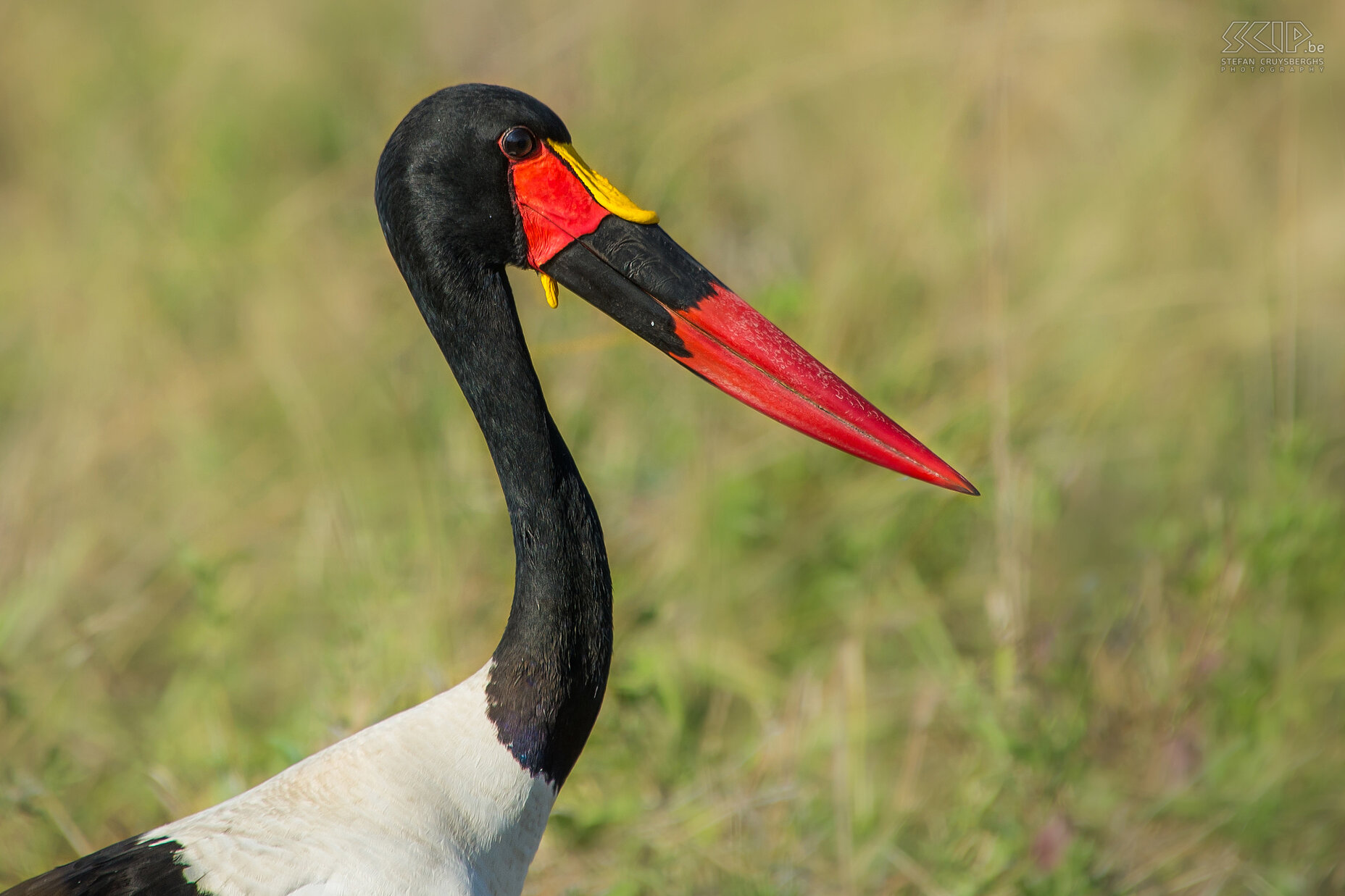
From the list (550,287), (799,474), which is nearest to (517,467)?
(550,287)

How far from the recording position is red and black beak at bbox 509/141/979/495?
195cm

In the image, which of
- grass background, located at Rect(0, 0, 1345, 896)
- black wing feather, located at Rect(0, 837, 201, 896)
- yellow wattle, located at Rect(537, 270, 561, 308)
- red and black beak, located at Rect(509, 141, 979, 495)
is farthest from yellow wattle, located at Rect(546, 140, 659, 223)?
black wing feather, located at Rect(0, 837, 201, 896)

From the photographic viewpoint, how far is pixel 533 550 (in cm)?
201

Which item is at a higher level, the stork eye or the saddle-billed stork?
the stork eye

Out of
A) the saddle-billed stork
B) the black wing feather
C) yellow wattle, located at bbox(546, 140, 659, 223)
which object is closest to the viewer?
the black wing feather

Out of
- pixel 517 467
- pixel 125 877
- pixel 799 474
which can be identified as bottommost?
pixel 799 474

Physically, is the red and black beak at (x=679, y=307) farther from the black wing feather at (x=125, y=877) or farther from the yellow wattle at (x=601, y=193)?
the black wing feather at (x=125, y=877)

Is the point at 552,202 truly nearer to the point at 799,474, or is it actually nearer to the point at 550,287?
the point at 550,287

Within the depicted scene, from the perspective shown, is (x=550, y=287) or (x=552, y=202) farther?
(x=550, y=287)

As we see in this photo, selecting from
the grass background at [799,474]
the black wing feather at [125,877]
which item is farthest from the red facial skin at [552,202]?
the black wing feather at [125,877]

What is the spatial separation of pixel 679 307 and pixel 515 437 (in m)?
0.33

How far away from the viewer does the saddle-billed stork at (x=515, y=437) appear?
75.9 inches

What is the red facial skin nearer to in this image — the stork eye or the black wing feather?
the stork eye

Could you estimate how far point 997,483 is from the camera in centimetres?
311
